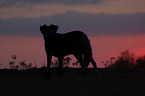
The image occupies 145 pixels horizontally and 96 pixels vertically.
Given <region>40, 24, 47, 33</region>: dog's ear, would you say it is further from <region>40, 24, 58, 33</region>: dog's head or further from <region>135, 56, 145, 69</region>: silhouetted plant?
<region>135, 56, 145, 69</region>: silhouetted plant

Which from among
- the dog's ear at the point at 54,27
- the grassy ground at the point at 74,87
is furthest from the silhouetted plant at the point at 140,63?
the dog's ear at the point at 54,27

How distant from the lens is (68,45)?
10.8 metres

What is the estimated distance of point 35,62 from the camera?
14.1 meters

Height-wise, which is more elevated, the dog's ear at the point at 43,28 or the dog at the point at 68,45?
the dog's ear at the point at 43,28

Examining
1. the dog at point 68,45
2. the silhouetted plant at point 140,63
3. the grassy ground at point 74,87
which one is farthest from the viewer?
the silhouetted plant at point 140,63

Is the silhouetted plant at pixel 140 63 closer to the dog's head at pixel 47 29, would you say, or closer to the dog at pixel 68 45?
the dog at pixel 68 45

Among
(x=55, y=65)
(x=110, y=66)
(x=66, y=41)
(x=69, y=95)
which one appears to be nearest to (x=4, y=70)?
(x=55, y=65)

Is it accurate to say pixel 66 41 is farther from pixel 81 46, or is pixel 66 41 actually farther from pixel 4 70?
pixel 4 70

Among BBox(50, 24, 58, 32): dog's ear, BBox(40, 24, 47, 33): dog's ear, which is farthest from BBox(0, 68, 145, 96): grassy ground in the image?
BBox(50, 24, 58, 32): dog's ear

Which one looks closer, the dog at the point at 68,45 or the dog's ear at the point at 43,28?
the dog at the point at 68,45

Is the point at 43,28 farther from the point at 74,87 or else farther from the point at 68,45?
the point at 74,87

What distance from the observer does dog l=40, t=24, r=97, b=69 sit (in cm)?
1067

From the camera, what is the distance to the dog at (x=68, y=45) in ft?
35.0

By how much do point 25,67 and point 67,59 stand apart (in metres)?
2.31
